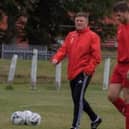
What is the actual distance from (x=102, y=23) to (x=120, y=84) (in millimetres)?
42569

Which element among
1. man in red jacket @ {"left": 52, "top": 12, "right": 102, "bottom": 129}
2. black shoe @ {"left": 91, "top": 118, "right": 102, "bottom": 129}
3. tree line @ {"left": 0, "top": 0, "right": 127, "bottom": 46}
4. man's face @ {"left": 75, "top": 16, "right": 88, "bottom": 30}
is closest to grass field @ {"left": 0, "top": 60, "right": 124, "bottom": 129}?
black shoe @ {"left": 91, "top": 118, "right": 102, "bottom": 129}

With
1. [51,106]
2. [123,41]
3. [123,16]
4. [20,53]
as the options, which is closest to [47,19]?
[20,53]

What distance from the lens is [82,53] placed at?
11.8 m

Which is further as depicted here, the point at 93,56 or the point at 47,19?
the point at 47,19

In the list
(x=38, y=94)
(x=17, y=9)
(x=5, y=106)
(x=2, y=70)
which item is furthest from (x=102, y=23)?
(x=5, y=106)

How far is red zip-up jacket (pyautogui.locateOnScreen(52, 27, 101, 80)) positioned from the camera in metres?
11.7

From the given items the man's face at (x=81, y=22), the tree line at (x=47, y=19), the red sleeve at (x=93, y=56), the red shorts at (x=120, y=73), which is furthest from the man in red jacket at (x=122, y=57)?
the tree line at (x=47, y=19)

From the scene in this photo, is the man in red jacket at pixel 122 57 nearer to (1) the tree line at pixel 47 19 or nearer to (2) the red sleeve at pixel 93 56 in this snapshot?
(2) the red sleeve at pixel 93 56

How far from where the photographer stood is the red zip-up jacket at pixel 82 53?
462 inches

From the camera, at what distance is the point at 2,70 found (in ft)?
105

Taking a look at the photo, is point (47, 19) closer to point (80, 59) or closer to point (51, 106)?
point (51, 106)


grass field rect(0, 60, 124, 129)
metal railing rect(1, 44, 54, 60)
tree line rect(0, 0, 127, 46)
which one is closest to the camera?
grass field rect(0, 60, 124, 129)

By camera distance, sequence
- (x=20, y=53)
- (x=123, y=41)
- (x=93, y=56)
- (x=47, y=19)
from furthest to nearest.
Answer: (x=47, y=19), (x=20, y=53), (x=93, y=56), (x=123, y=41)

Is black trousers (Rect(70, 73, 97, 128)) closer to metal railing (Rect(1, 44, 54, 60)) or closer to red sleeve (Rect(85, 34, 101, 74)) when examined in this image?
red sleeve (Rect(85, 34, 101, 74))
